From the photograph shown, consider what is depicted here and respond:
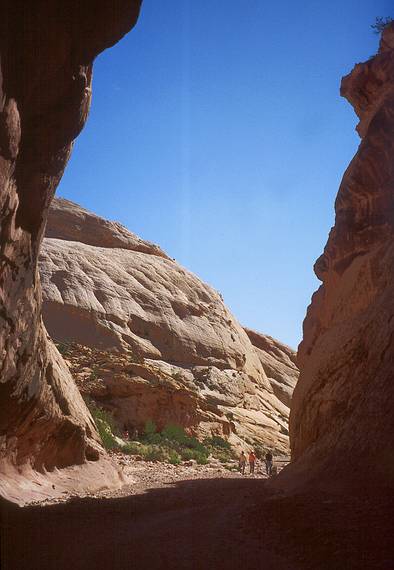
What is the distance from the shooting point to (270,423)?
3866cm

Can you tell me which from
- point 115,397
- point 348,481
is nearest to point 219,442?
point 115,397

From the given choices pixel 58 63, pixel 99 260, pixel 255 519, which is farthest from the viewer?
pixel 99 260

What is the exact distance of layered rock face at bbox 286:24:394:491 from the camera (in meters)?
7.50

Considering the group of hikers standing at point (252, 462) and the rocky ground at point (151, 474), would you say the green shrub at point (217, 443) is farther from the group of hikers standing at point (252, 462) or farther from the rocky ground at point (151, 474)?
the group of hikers standing at point (252, 462)

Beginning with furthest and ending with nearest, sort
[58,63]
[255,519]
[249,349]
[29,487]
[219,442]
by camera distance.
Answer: [249,349] < [219,442] < [29,487] < [58,63] < [255,519]

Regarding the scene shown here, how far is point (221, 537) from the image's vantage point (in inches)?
243

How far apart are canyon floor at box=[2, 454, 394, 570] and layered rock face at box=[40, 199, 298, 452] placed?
69.2 ft

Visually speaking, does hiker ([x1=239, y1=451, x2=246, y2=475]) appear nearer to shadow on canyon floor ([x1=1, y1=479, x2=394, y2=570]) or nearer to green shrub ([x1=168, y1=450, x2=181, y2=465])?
green shrub ([x1=168, y1=450, x2=181, y2=465])

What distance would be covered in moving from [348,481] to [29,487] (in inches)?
286

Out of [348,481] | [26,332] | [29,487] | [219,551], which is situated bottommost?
[29,487]

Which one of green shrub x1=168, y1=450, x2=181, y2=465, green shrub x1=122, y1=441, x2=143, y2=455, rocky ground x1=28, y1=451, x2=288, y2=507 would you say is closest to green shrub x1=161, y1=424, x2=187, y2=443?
rocky ground x1=28, y1=451, x2=288, y2=507

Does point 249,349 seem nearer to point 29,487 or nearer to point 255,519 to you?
point 29,487

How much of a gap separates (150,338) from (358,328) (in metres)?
30.8

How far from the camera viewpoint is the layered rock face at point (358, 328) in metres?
Answer: 7.50
